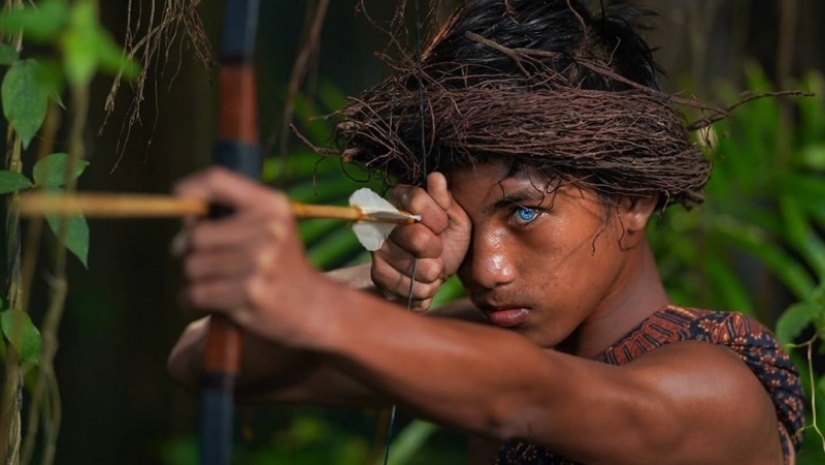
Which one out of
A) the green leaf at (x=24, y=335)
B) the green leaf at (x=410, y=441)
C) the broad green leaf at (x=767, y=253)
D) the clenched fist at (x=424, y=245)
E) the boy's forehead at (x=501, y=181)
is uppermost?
the boy's forehead at (x=501, y=181)

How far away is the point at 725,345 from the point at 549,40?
1.79 feet

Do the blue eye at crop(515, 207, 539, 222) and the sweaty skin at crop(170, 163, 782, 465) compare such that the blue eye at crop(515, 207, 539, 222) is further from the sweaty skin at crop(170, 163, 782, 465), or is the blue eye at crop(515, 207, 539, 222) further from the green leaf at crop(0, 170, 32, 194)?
the green leaf at crop(0, 170, 32, 194)

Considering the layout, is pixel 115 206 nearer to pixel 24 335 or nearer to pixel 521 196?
pixel 24 335

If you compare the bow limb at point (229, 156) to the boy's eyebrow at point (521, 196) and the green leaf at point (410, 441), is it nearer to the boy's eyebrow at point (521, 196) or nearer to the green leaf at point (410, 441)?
the boy's eyebrow at point (521, 196)

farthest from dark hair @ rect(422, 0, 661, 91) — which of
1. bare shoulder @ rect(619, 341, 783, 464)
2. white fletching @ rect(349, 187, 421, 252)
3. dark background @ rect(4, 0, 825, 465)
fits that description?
dark background @ rect(4, 0, 825, 465)

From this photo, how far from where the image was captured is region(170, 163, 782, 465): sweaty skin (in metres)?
1.23

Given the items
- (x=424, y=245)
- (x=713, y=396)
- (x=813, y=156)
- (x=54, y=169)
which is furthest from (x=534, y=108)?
(x=813, y=156)

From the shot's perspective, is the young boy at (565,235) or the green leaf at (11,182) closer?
the green leaf at (11,182)

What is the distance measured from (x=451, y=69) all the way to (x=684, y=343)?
548mm

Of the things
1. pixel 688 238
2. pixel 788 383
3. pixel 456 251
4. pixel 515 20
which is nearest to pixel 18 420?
pixel 456 251

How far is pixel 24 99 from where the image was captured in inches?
60.6

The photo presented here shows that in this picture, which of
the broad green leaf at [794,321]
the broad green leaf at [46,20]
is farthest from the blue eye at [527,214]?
the broad green leaf at [46,20]

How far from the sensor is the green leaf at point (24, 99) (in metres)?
1.52

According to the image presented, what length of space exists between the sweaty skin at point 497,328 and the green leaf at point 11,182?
0.44 metres
